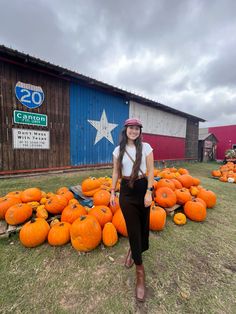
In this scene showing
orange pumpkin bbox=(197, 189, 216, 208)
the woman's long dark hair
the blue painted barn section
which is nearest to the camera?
the woman's long dark hair

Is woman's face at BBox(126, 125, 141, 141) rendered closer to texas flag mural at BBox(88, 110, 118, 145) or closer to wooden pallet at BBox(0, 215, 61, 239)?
wooden pallet at BBox(0, 215, 61, 239)

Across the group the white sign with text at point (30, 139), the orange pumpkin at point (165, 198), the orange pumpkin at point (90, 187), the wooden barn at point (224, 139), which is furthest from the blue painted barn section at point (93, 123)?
the wooden barn at point (224, 139)

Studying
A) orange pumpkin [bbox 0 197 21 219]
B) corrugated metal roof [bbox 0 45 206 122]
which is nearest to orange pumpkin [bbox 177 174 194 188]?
orange pumpkin [bbox 0 197 21 219]

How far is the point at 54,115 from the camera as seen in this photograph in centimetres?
640

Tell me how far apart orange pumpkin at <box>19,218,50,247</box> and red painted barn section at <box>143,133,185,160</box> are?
8.70 m

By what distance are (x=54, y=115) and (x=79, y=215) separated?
201 inches

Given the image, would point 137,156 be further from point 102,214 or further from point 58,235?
point 58,235

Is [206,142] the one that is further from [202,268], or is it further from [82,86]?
[202,268]

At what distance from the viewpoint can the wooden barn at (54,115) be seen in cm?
543

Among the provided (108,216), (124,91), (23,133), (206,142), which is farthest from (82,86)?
(206,142)

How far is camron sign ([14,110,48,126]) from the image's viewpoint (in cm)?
557

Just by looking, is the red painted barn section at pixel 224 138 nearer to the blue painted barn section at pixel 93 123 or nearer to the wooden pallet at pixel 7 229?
the blue painted barn section at pixel 93 123

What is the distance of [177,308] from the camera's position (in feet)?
4.89

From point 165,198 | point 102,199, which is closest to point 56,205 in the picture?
point 102,199
